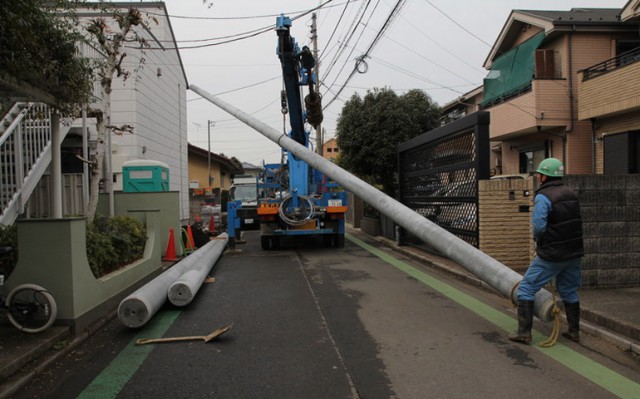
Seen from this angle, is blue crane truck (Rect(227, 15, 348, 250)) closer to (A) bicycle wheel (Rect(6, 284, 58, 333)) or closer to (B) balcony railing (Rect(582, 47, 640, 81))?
(A) bicycle wheel (Rect(6, 284, 58, 333))

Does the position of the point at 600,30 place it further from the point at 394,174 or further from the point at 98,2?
the point at 98,2

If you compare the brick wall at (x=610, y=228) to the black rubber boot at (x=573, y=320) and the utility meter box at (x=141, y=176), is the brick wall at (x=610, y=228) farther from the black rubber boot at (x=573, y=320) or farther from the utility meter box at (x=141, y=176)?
the utility meter box at (x=141, y=176)

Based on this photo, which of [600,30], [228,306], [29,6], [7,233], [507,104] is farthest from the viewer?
[507,104]

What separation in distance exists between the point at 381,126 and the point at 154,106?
27.4 ft

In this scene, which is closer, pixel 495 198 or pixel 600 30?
pixel 495 198

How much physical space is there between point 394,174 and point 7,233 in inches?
574

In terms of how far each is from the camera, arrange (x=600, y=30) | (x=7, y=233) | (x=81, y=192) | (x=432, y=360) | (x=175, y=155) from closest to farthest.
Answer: (x=432, y=360) < (x=7, y=233) < (x=81, y=192) < (x=600, y=30) < (x=175, y=155)

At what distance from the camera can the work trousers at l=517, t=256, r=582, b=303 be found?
4930mm

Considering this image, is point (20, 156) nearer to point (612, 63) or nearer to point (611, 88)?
point (611, 88)

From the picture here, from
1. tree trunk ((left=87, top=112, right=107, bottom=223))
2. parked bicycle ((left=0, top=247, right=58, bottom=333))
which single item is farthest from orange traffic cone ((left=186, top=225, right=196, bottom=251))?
parked bicycle ((left=0, top=247, right=58, bottom=333))

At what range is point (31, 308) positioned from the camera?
515 centimetres

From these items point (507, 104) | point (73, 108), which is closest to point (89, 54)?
point (73, 108)

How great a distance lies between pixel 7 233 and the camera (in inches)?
245

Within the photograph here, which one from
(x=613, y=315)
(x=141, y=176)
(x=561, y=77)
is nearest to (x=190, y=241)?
(x=141, y=176)
